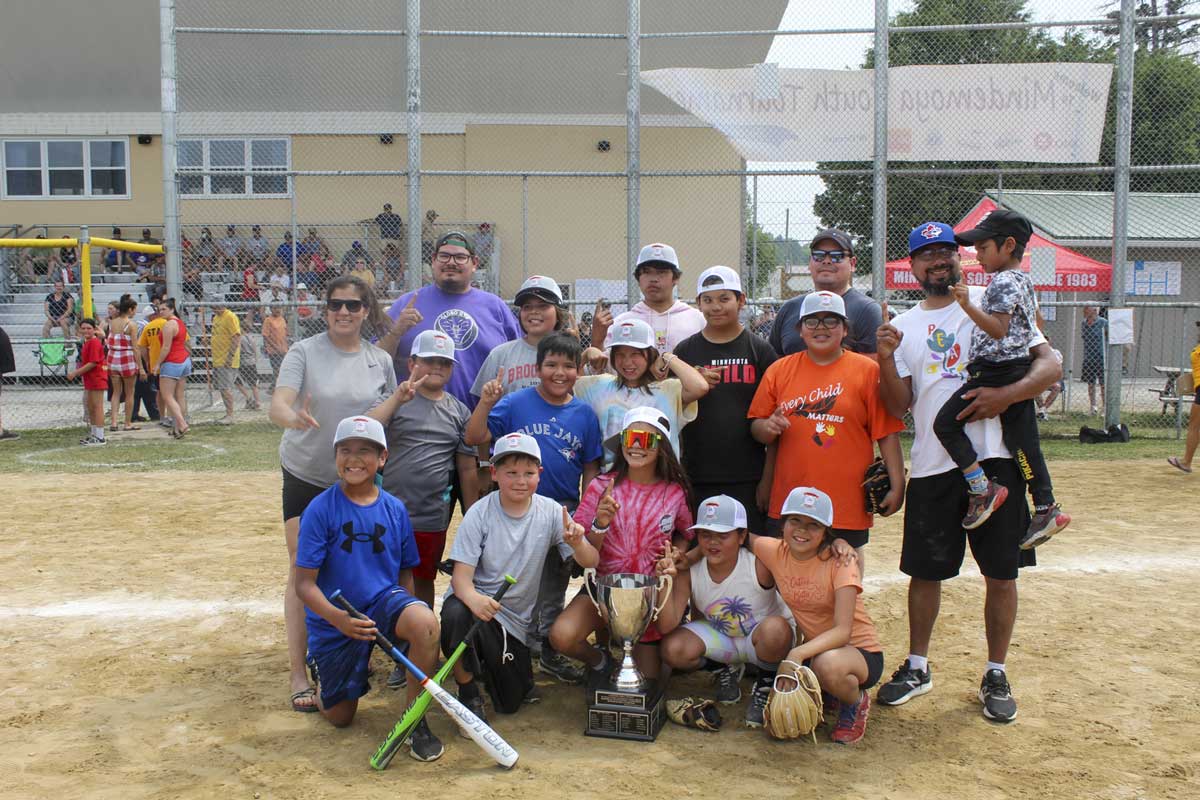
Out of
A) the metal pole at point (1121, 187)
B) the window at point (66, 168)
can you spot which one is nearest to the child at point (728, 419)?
the metal pole at point (1121, 187)

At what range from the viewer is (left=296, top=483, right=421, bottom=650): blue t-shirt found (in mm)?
4254

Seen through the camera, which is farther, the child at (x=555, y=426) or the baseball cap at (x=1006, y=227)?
the child at (x=555, y=426)

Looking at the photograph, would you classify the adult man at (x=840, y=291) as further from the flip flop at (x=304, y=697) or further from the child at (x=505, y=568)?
the flip flop at (x=304, y=697)

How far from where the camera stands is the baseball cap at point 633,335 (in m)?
4.62

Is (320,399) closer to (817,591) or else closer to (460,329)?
(460,329)

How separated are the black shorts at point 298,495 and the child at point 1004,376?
108 inches

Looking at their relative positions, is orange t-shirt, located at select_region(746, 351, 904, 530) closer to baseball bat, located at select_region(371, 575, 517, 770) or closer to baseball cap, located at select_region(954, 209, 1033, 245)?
baseball cap, located at select_region(954, 209, 1033, 245)

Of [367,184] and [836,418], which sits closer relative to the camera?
[836,418]

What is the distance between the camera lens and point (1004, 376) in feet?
14.0

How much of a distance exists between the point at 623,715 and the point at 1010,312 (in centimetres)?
224

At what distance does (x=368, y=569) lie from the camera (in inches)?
171

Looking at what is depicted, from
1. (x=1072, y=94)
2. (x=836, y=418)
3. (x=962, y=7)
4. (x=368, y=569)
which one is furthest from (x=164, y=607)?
(x=962, y=7)

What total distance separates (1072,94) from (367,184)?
1195cm

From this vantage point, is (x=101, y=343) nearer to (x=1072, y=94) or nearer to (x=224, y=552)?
(x=224, y=552)
